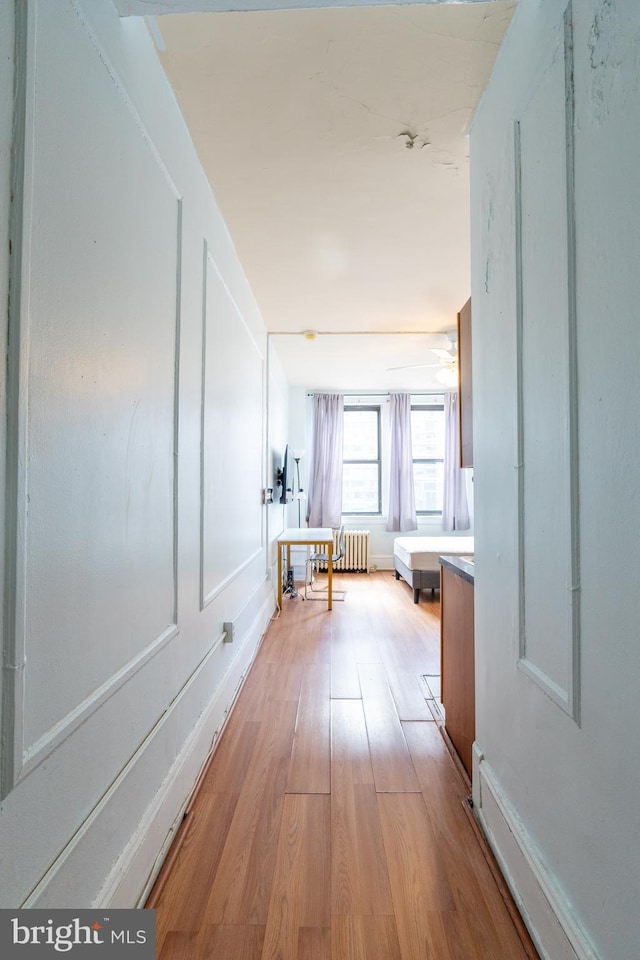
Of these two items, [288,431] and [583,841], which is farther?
[288,431]

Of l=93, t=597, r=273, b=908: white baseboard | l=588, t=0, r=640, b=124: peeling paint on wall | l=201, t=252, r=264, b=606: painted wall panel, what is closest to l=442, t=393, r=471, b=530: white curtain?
l=201, t=252, r=264, b=606: painted wall panel

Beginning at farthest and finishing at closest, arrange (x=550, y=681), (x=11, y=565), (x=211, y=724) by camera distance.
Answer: (x=211, y=724), (x=550, y=681), (x=11, y=565)

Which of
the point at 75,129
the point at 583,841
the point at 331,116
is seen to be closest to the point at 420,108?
the point at 331,116

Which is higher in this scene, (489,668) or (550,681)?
(550,681)

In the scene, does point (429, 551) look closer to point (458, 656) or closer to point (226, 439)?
point (458, 656)

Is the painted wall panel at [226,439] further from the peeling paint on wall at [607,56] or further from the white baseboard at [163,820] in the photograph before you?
the peeling paint on wall at [607,56]

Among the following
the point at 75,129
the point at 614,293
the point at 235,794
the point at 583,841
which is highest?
the point at 75,129

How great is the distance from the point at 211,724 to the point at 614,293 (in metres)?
2.09

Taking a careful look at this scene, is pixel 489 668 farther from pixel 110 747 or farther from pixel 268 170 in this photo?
pixel 268 170

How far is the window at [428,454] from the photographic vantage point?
6.84m

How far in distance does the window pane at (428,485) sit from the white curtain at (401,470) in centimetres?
20

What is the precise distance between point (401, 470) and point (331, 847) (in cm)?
545

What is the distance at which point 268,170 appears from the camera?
201 centimetres

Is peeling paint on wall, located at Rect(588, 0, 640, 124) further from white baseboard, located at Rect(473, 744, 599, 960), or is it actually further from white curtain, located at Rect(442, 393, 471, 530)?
white curtain, located at Rect(442, 393, 471, 530)
